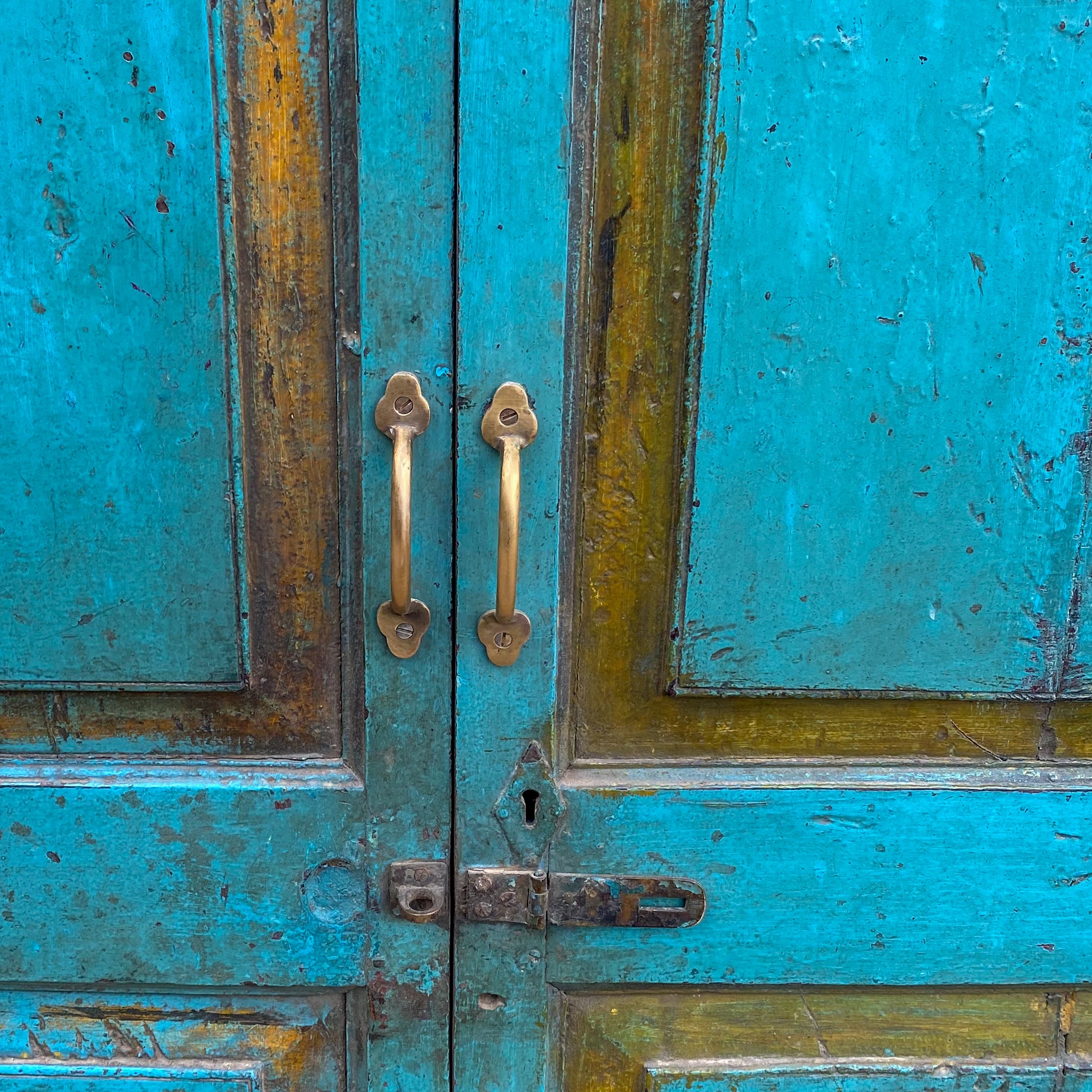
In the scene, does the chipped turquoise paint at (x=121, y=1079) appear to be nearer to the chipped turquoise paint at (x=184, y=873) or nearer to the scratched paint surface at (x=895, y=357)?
the chipped turquoise paint at (x=184, y=873)

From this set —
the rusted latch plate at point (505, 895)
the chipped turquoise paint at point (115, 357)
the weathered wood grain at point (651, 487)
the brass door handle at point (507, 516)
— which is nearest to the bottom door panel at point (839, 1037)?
the rusted latch plate at point (505, 895)

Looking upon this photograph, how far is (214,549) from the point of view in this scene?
727 mm

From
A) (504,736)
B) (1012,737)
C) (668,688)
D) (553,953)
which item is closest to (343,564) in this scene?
(504,736)

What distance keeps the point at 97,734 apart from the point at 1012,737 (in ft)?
2.92

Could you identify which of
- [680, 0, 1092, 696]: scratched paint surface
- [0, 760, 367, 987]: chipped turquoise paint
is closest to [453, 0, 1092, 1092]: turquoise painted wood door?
[680, 0, 1092, 696]: scratched paint surface

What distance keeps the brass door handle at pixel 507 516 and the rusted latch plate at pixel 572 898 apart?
8.3 inches

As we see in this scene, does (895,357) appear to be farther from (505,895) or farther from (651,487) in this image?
(505,895)

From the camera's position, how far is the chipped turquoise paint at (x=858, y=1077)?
80 centimetres

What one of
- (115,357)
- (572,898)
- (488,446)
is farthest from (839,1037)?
(115,357)

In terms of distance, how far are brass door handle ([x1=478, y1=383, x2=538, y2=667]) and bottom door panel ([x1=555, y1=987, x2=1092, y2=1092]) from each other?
381 millimetres

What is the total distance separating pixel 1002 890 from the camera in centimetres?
77

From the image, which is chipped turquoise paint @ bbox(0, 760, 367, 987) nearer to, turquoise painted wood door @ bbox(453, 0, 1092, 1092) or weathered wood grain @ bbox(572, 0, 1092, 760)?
turquoise painted wood door @ bbox(453, 0, 1092, 1092)

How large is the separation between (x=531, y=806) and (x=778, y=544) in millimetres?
337

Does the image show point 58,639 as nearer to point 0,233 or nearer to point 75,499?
point 75,499
